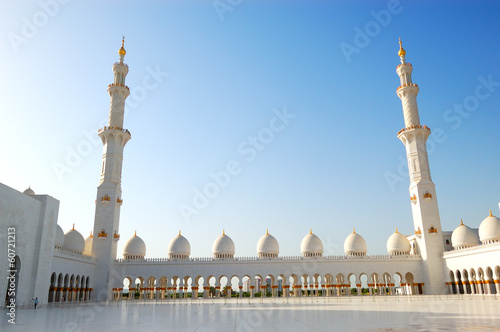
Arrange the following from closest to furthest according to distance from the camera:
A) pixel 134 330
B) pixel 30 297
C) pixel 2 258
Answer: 1. pixel 134 330
2. pixel 2 258
3. pixel 30 297

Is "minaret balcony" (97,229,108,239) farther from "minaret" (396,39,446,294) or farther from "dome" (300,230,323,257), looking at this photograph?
"minaret" (396,39,446,294)

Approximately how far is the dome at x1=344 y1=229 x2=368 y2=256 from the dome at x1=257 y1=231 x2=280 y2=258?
7433 mm

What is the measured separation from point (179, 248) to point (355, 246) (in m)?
18.6

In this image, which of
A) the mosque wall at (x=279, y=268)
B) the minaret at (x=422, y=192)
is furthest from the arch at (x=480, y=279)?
the mosque wall at (x=279, y=268)

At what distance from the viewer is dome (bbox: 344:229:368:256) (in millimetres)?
39906

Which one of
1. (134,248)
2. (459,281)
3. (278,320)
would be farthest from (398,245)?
(278,320)

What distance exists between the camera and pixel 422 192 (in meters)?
36.5

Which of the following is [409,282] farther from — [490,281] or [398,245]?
[490,281]

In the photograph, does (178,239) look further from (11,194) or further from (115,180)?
(11,194)

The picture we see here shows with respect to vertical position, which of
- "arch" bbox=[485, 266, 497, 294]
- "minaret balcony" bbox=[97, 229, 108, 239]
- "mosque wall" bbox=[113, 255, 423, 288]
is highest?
"minaret balcony" bbox=[97, 229, 108, 239]

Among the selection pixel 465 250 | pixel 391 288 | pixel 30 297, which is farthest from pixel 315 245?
pixel 30 297

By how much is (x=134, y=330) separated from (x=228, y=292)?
1217 inches

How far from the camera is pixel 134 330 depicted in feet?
29.3

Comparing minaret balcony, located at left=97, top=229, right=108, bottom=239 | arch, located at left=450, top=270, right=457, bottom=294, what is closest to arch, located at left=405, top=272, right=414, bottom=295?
arch, located at left=450, top=270, right=457, bottom=294
